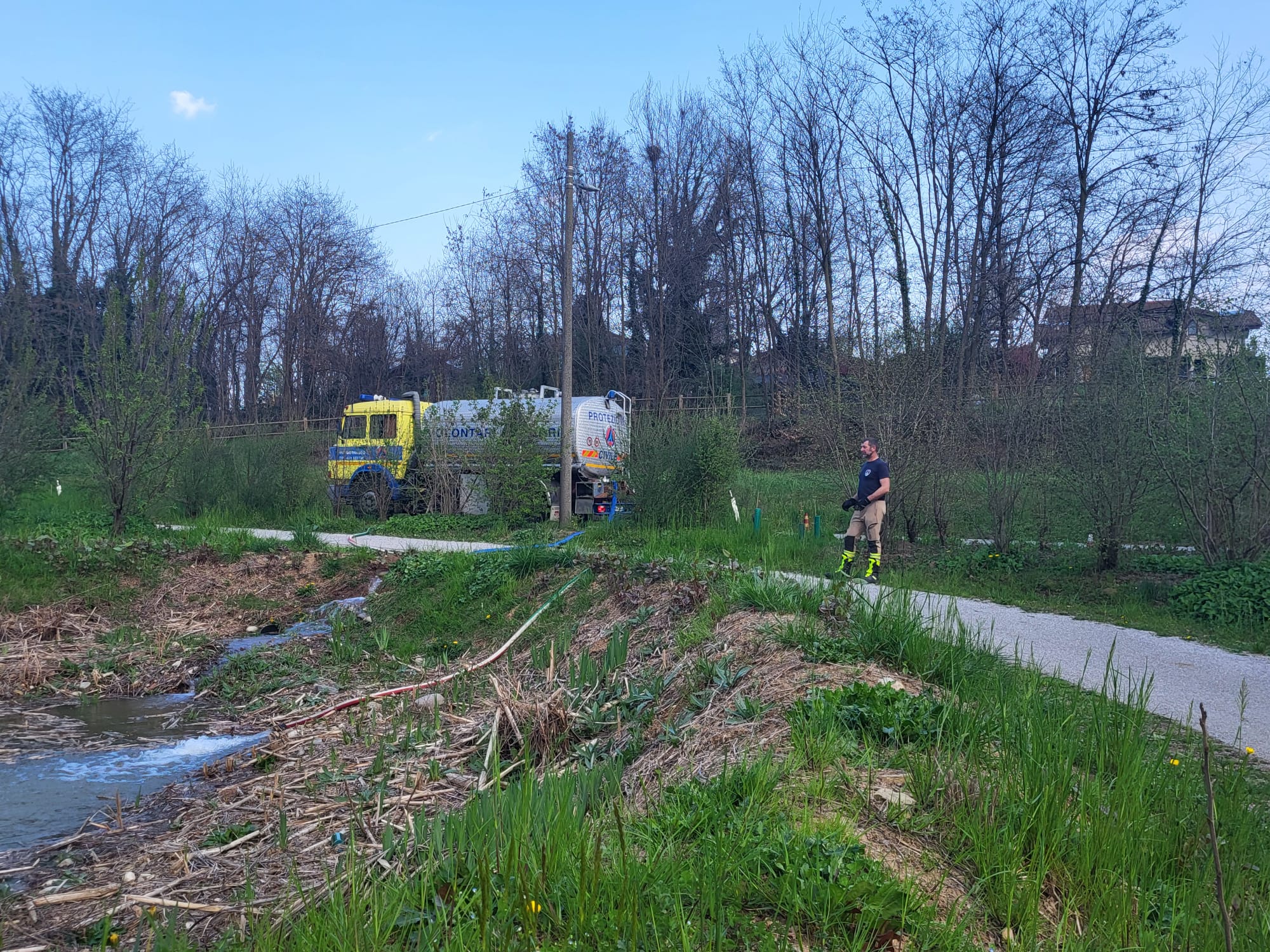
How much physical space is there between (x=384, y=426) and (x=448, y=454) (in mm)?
2395

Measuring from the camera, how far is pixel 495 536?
1664 centimetres

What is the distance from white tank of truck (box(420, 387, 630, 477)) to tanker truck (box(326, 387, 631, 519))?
22 millimetres

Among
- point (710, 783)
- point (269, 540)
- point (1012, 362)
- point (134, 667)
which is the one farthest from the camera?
point (1012, 362)

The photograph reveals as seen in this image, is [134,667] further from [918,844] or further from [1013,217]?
[1013,217]

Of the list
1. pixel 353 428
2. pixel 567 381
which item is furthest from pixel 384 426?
pixel 567 381

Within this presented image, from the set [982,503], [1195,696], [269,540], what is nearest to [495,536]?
[269,540]

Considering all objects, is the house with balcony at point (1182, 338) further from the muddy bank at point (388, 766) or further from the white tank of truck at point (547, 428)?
the white tank of truck at point (547, 428)

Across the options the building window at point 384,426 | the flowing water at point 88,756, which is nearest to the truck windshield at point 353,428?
the building window at point 384,426

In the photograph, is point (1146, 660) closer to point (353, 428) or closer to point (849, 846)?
point (849, 846)

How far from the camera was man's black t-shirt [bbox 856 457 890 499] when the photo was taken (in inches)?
460

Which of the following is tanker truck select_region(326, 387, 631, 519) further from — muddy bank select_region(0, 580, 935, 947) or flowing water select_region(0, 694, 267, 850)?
muddy bank select_region(0, 580, 935, 947)

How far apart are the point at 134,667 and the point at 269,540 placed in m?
5.16

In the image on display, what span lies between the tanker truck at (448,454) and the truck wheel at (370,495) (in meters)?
0.02

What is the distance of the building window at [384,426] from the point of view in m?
20.1
